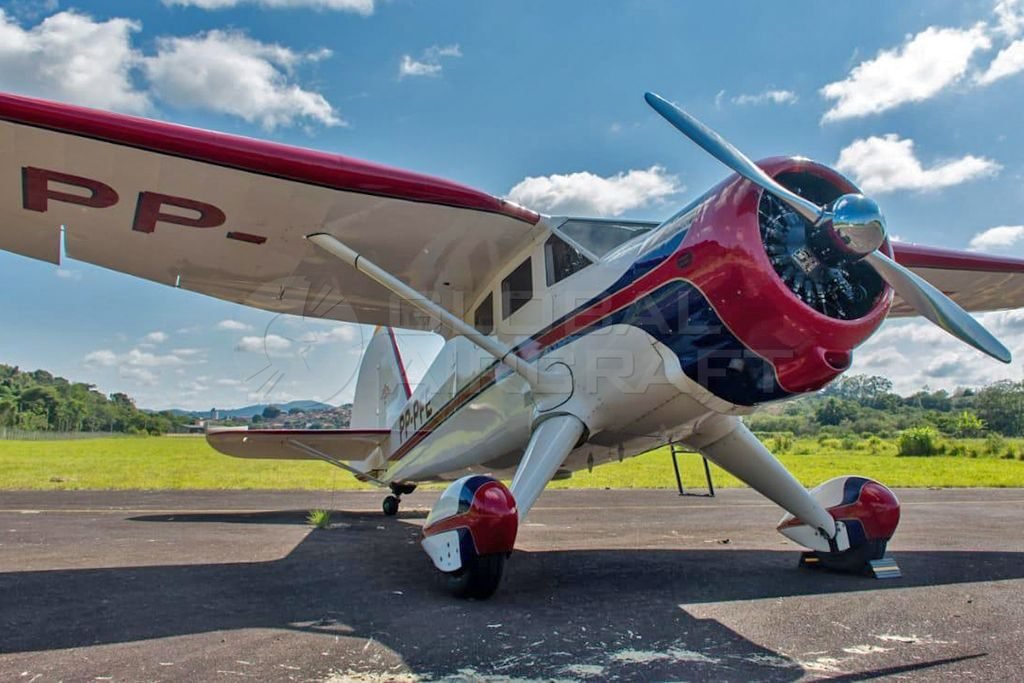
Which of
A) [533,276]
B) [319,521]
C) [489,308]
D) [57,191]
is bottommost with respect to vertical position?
[319,521]

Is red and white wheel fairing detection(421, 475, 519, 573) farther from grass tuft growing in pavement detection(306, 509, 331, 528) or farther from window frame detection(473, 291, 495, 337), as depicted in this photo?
grass tuft growing in pavement detection(306, 509, 331, 528)

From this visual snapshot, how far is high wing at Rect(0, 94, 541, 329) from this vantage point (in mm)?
4895

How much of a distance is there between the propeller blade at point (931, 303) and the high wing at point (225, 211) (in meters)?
2.82

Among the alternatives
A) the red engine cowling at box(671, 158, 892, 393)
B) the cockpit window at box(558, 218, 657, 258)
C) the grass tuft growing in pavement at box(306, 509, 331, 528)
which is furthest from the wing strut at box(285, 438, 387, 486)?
the red engine cowling at box(671, 158, 892, 393)

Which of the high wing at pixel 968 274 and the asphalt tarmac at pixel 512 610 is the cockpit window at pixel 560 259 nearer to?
the asphalt tarmac at pixel 512 610

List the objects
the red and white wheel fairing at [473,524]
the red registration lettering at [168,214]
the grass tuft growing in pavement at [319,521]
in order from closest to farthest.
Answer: the red and white wheel fairing at [473,524] < the red registration lettering at [168,214] < the grass tuft growing in pavement at [319,521]

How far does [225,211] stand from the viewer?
5.84 metres

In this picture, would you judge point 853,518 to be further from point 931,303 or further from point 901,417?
point 901,417

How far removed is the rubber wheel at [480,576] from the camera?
4.69m

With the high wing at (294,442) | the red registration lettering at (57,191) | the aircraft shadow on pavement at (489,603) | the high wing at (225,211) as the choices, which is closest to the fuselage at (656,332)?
the high wing at (225,211)

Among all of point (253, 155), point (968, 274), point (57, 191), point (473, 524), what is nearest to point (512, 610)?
point (473, 524)

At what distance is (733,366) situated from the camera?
15.6 feet

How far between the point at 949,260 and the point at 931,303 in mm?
4223

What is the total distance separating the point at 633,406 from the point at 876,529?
8.43 ft
